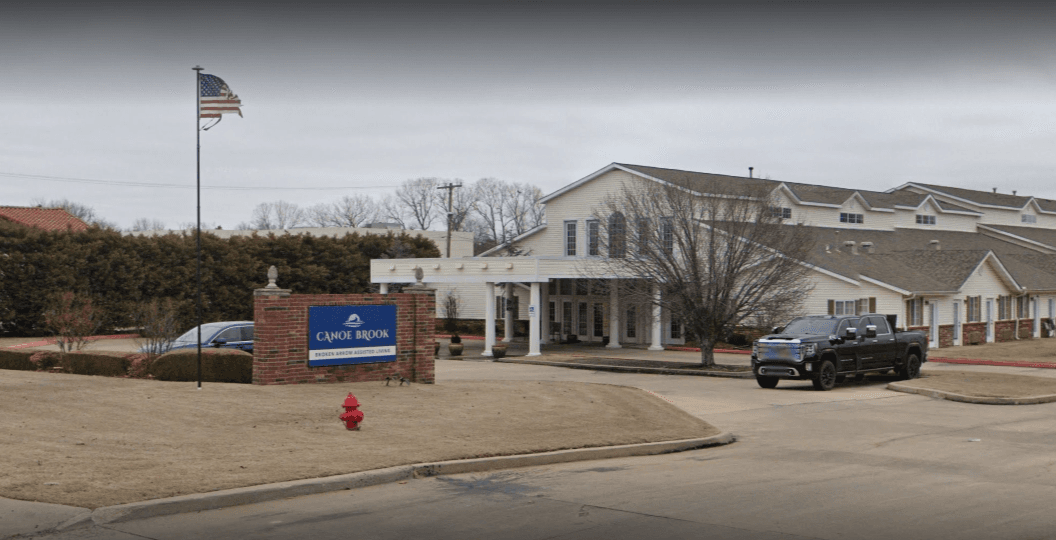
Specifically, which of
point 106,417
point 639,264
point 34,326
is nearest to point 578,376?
point 639,264

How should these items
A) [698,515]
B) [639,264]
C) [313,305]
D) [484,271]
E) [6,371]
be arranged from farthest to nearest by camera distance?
[484,271], [639,264], [6,371], [313,305], [698,515]

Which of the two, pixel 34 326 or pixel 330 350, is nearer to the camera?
pixel 330 350

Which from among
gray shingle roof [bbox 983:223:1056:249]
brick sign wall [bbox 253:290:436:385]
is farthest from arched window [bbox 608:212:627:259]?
gray shingle roof [bbox 983:223:1056:249]

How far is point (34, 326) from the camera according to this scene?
46.6 metres

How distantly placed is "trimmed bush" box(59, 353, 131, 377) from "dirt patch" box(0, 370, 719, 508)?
0.85 metres

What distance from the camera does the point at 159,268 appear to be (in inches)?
2005

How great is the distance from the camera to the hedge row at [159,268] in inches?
1828

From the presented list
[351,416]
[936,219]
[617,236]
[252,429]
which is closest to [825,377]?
[617,236]

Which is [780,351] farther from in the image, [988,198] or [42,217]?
[42,217]

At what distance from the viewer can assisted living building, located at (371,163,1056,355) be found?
41219 mm

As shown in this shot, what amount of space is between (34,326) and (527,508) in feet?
142

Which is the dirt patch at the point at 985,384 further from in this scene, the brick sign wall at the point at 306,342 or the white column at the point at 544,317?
the white column at the point at 544,317

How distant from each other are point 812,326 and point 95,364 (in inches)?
707

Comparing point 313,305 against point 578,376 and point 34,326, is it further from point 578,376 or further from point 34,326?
point 34,326
